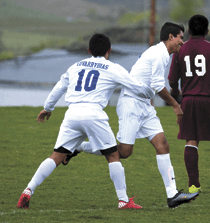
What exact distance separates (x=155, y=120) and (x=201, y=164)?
Result: 2.92 meters

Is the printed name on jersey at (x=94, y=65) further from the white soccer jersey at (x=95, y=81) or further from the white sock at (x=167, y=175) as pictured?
the white sock at (x=167, y=175)

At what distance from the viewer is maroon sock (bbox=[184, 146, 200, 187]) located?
538 centimetres

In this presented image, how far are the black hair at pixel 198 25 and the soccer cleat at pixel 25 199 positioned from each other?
9.09 feet

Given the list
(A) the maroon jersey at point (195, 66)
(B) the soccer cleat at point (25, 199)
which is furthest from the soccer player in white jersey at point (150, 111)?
(B) the soccer cleat at point (25, 199)

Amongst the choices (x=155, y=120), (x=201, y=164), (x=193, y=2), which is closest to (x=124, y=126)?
(x=155, y=120)

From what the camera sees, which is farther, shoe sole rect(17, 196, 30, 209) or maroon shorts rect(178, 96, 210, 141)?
maroon shorts rect(178, 96, 210, 141)

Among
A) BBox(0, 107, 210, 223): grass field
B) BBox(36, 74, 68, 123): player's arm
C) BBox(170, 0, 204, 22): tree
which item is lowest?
BBox(170, 0, 204, 22): tree

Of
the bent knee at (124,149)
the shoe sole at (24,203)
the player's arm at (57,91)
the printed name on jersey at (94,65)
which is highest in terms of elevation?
the printed name on jersey at (94,65)

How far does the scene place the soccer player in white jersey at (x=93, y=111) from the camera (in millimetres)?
4602

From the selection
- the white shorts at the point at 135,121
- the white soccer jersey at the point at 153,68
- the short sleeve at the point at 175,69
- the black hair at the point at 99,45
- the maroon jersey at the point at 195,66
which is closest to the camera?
the black hair at the point at 99,45

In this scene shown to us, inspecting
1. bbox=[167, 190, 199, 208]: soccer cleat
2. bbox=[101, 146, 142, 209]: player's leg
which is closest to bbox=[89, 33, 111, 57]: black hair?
bbox=[101, 146, 142, 209]: player's leg

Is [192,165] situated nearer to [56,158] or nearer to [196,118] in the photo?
[196,118]

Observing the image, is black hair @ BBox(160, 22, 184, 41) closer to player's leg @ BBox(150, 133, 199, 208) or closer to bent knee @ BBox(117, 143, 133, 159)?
player's leg @ BBox(150, 133, 199, 208)

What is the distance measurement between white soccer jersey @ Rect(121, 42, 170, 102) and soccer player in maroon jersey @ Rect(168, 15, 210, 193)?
1.44 feet
